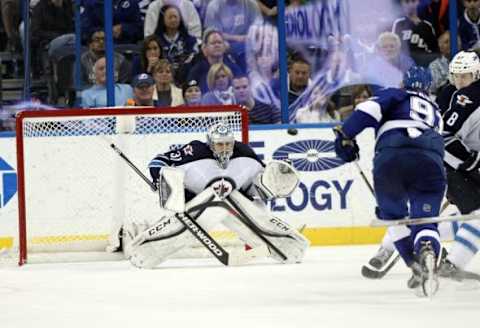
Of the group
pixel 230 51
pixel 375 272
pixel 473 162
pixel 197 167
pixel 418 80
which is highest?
pixel 230 51

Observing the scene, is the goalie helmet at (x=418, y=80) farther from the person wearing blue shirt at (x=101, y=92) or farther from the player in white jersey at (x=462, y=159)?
the person wearing blue shirt at (x=101, y=92)

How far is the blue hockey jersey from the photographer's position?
6.64 m

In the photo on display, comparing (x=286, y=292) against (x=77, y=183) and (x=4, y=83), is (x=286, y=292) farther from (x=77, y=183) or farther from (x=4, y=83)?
(x=4, y=83)

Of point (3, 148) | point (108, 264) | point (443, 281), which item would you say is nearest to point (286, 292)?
point (443, 281)

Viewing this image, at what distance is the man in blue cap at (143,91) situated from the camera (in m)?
9.80

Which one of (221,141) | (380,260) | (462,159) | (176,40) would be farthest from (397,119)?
(176,40)

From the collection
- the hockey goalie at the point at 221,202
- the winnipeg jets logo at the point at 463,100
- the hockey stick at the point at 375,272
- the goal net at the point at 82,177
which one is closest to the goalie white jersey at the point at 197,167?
the hockey goalie at the point at 221,202

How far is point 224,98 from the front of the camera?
9969 millimetres

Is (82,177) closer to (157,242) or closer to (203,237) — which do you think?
(157,242)

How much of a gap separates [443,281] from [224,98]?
11.0 feet

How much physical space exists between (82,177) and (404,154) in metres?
3.02

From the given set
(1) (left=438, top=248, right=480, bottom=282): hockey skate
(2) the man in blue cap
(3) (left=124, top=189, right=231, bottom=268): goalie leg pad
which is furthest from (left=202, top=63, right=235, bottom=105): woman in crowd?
(1) (left=438, top=248, right=480, bottom=282): hockey skate

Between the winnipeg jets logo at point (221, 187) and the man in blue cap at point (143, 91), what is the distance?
1683 millimetres

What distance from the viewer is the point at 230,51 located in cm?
998
